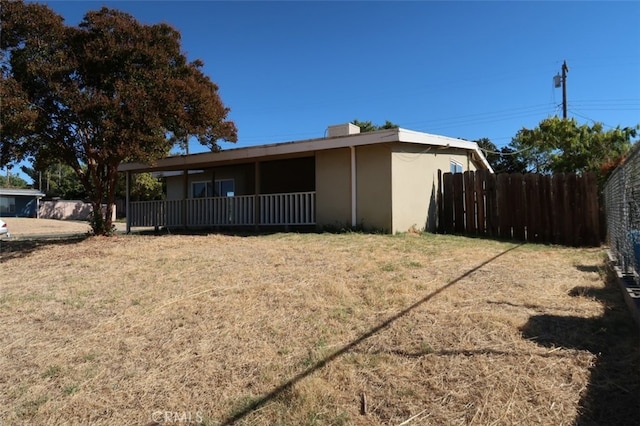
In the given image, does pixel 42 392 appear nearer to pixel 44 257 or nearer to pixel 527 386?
pixel 527 386

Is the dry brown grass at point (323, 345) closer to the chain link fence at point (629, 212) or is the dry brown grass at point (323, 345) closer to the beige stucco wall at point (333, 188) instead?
the chain link fence at point (629, 212)

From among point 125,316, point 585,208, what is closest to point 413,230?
point 585,208

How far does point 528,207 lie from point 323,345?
927 centimetres

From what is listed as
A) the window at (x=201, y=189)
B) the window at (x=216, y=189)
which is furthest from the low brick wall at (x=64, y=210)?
the window at (x=216, y=189)

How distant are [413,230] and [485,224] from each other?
74.5 inches

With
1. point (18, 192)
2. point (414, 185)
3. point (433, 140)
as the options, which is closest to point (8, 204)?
point (18, 192)

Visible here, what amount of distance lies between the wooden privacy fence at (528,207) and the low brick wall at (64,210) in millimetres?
40854

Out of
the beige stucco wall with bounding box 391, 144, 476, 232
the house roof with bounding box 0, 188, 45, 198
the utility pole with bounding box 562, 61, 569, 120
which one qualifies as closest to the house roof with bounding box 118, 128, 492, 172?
the beige stucco wall with bounding box 391, 144, 476, 232

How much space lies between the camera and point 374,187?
12.7 metres

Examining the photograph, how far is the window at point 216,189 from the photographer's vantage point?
59.5 ft

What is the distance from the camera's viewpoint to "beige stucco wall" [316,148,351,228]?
1322 centimetres

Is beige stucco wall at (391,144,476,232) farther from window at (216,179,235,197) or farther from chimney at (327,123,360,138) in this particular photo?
window at (216,179,235,197)

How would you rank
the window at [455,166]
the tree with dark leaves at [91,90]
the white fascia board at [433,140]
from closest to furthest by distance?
the tree with dark leaves at [91,90]
the white fascia board at [433,140]
the window at [455,166]

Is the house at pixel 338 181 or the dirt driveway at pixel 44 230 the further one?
the dirt driveway at pixel 44 230
